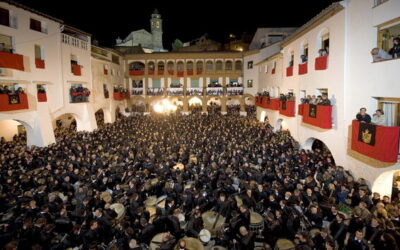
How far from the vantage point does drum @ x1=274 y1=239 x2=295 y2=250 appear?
6.71 meters

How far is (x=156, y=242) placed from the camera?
22.7ft

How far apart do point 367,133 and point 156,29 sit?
60.9m

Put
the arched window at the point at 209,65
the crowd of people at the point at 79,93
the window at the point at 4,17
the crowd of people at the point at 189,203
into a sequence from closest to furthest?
the crowd of people at the point at 189,203, the window at the point at 4,17, the crowd of people at the point at 79,93, the arched window at the point at 209,65

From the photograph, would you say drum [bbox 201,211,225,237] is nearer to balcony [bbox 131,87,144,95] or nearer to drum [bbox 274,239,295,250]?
drum [bbox 274,239,295,250]

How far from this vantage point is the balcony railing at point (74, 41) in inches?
838

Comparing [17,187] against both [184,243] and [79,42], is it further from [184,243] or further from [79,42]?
[79,42]

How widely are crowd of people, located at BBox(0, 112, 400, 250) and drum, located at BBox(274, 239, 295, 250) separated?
1.5 inches

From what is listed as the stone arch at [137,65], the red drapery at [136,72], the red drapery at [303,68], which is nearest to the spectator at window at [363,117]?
the red drapery at [303,68]

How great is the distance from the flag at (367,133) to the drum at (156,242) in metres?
8.13

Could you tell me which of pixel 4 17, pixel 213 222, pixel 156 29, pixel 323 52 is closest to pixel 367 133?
pixel 323 52

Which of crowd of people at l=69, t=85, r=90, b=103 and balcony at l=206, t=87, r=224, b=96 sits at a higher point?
balcony at l=206, t=87, r=224, b=96

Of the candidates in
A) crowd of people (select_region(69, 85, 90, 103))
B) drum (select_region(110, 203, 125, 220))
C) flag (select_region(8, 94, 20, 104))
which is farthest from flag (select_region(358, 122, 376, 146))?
crowd of people (select_region(69, 85, 90, 103))

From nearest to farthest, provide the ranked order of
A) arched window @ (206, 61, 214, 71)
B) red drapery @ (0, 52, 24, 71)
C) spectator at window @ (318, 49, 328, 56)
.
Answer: spectator at window @ (318, 49, 328, 56), red drapery @ (0, 52, 24, 71), arched window @ (206, 61, 214, 71)

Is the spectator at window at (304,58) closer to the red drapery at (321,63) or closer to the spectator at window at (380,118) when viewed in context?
the red drapery at (321,63)
